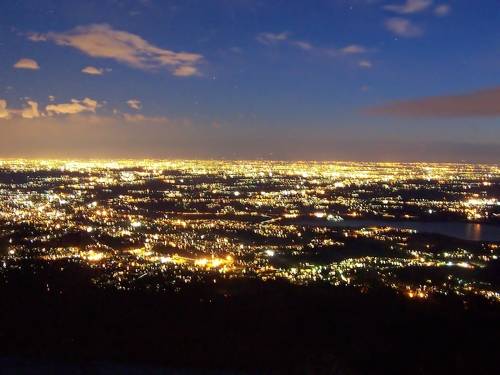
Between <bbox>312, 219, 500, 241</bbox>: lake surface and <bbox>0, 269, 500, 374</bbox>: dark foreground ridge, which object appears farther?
<bbox>312, 219, 500, 241</bbox>: lake surface

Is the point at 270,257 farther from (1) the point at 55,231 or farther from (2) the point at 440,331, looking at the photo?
(1) the point at 55,231

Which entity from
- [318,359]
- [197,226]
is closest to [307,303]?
[318,359]

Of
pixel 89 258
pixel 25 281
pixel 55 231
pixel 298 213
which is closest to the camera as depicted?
pixel 25 281

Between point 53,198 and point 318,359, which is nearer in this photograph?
point 318,359

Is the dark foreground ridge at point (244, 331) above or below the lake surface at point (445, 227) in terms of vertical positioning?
below

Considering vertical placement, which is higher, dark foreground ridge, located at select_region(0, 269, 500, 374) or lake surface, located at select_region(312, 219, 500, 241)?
lake surface, located at select_region(312, 219, 500, 241)
